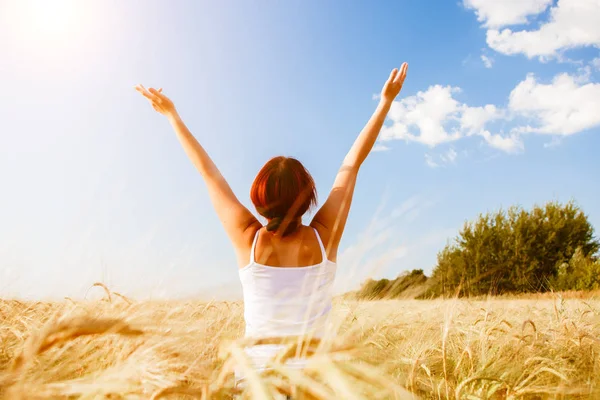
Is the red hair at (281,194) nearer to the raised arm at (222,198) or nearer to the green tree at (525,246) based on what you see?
the raised arm at (222,198)

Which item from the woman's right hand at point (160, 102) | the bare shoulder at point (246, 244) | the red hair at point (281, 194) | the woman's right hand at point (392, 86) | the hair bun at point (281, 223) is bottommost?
the bare shoulder at point (246, 244)

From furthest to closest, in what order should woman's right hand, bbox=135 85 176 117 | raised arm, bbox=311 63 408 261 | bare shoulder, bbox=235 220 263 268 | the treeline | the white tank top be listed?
the treeline
woman's right hand, bbox=135 85 176 117
raised arm, bbox=311 63 408 261
bare shoulder, bbox=235 220 263 268
the white tank top

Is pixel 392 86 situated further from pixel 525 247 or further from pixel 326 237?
pixel 525 247

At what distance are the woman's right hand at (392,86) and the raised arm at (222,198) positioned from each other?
1.29 meters

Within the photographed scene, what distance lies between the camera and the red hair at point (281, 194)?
2.00 m

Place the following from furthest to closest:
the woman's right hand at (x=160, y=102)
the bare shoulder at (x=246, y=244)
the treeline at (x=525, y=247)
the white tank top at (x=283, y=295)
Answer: the treeline at (x=525, y=247)
the woman's right hand at (x=160, y=102)
the bare shoulder at (x=246, y=244)
the white tank top at (x=283, y=295)

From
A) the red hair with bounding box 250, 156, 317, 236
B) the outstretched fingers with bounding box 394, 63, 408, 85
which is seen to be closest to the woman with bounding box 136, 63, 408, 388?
the red hair with bounding box 250, 156, 317, 236

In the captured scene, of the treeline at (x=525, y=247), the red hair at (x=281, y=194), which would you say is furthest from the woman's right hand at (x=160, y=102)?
the treeline at (x=525, y=247)

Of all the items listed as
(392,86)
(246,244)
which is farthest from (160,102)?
(392,86)

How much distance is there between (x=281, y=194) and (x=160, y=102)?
127 cm

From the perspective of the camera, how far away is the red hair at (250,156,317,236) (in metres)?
2.00

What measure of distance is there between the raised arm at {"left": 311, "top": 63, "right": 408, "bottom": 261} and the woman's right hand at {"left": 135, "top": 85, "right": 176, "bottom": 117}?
1.13 metres

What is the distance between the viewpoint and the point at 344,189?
233 cm

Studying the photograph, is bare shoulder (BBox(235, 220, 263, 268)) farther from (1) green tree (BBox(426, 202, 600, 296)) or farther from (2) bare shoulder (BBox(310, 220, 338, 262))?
(1) green tree (BBox(426, 202, 600, 296))
